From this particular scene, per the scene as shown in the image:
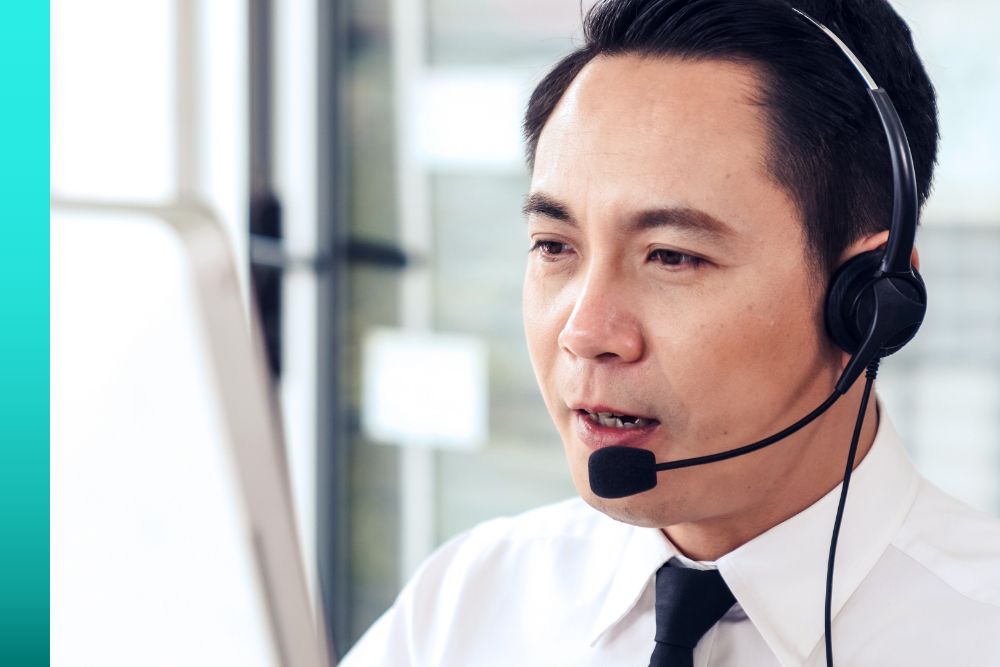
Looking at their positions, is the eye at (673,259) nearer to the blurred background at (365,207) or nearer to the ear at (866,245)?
the ear at (866,245)

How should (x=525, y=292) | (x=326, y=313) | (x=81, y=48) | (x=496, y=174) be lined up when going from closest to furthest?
(x=525, y=292) → (x=81, y=48) → (x=496, y=174) → (x=326, y=313)

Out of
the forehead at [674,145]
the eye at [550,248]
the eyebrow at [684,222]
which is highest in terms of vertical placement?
the forehead at [674,145]

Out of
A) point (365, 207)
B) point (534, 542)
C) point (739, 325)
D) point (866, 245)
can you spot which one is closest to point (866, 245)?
point (866, 245)

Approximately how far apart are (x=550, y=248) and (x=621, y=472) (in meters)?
0.24

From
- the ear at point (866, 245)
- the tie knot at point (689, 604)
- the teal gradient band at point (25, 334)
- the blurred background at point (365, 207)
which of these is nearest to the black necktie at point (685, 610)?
the tie knot at point (689, 604)

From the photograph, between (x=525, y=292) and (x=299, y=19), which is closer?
→ (x=525, y=292)

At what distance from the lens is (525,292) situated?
3.30ft

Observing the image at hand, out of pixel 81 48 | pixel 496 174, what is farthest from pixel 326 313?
pixel 81 48

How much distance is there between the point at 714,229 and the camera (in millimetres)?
874

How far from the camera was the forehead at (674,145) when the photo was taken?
87 centimetres

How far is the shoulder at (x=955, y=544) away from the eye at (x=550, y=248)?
16.1 inches

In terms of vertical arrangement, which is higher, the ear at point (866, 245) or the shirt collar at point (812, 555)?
the ear at point (866, 245)

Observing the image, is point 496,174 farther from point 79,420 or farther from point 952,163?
point 79,420

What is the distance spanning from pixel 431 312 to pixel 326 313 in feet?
0.88
